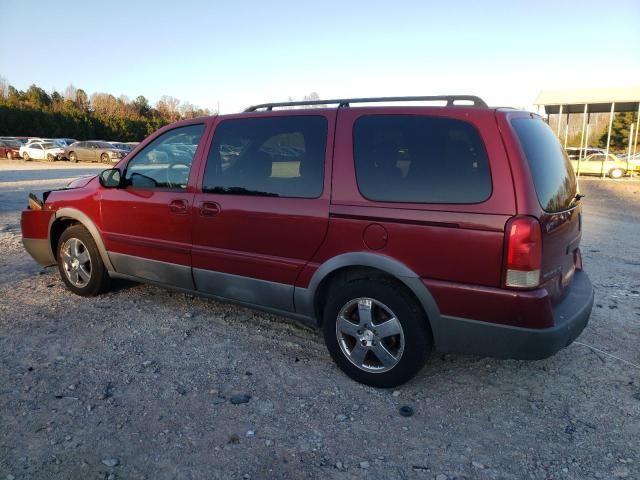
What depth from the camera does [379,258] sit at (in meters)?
3.17

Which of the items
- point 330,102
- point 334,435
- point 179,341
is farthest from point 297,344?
point 330,102

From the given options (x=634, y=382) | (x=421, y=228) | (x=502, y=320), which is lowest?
(x=634, y=382)

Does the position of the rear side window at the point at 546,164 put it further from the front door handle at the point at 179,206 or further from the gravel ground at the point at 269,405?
the front door handle at the point at 179,206

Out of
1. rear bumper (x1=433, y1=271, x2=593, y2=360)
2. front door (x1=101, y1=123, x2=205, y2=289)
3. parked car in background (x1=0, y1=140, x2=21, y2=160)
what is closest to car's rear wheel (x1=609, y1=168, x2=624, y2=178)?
rear bumper (x1=433, y1=271, x2=593, y2=360)

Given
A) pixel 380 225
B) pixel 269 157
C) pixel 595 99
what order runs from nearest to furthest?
pixel 380 225 → pixel 269 157 → pixel 595 99

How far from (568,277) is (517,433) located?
114 cm

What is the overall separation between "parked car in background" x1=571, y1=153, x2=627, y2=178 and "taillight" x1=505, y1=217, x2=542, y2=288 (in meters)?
25.8

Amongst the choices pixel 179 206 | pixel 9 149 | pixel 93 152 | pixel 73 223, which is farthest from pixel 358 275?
pixel 9 149

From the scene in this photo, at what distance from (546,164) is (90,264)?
4.12 meters

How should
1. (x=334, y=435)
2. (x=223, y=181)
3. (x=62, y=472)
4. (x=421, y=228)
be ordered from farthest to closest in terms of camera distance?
(x=223, y=181) < (x=421, y=228) < (x=334, y=435) < (x=62, y=472)

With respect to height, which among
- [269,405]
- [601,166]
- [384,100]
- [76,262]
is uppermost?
[384,100]

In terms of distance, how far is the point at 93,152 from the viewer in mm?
32188

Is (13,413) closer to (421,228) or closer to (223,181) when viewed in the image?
(223,181)

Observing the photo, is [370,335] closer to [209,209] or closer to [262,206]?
[262,206]
